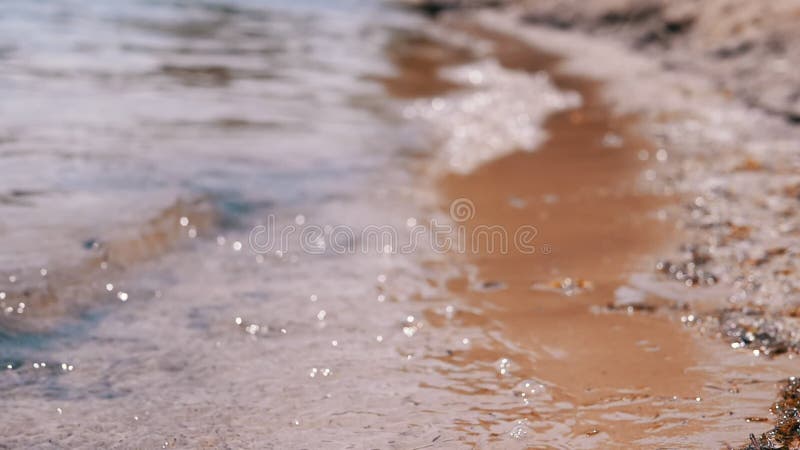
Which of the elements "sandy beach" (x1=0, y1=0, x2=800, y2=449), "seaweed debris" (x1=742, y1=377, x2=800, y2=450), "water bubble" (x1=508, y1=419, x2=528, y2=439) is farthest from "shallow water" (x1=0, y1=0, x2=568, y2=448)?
"seaweed debris" (x1=742, y1=377, x2=800, y2=450)

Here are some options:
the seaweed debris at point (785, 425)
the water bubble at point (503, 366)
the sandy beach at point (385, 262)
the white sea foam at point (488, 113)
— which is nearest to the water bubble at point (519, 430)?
the sandy beach at point (385, 262)

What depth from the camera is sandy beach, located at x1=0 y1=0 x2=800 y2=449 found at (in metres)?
2.21

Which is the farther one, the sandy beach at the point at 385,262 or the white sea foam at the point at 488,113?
the white sea foam at the point at 488,113

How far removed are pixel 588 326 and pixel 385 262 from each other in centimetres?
101

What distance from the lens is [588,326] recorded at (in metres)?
2.74

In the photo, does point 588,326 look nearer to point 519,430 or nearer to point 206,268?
point 519,430

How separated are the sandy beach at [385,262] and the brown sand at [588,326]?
0.5 inches

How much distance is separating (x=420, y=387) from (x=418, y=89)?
5.61m

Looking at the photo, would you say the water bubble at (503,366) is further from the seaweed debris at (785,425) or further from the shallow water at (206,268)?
the seaweed debris at (785,425)

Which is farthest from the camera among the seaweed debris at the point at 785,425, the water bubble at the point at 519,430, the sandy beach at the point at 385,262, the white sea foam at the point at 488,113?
the white sea foam at the point at 488,113

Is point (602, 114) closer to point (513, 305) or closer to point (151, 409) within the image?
point (513, 305)

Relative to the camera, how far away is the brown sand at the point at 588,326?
6.98 ft

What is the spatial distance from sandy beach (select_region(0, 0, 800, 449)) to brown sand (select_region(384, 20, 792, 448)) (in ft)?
0.04

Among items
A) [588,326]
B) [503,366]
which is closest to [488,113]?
[588,326]
